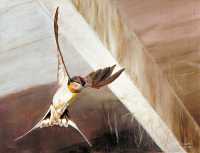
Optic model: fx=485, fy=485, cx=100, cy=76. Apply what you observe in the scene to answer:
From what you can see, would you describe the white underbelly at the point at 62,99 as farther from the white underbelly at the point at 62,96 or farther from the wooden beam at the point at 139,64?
the wooden beam at the point at 139,64

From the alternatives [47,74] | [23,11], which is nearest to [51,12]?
[23,11]

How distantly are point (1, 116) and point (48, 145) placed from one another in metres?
0.24

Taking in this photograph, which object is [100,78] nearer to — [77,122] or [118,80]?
[118,80]

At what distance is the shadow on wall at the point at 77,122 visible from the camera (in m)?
1.98

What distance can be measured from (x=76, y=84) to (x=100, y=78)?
0.33 feet

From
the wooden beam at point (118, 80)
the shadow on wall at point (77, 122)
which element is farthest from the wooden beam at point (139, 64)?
the shadow on wall at point (77, 122)

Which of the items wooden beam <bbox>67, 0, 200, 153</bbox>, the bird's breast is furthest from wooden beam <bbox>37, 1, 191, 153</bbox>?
the bird's breast

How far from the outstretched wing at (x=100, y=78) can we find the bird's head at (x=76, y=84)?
2 cm

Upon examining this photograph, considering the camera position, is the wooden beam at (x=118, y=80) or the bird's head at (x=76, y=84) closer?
the wooden beam at (x=118, y=80)

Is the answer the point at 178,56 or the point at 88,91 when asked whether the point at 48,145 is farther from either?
the point at 178,56

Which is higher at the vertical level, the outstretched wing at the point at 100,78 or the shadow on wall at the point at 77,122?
the outstretched wing at the point at 100,78

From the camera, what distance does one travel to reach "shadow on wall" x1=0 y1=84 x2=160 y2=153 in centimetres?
198

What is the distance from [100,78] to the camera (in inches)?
75.6

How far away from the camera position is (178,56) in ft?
6.51
